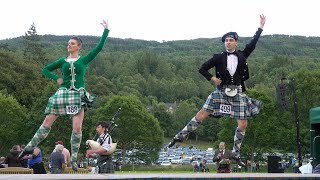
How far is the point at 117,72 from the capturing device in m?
191

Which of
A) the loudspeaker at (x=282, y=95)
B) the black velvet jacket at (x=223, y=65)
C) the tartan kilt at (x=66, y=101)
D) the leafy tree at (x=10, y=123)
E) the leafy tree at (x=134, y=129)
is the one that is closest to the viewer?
the black velvet jacket at (x=223, y=65)

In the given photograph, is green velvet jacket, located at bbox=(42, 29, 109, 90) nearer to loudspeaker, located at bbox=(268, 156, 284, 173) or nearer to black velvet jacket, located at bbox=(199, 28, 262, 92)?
black velvet jacket, located at bbox=(199, 28, 262, 92)

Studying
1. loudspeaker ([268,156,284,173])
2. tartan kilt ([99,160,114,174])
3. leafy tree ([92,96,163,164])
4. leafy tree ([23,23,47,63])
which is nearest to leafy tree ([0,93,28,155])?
leafy tree ([92,96,163,164])

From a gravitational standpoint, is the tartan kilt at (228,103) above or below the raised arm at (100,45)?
below

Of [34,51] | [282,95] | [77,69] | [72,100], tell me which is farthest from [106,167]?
[34,51]

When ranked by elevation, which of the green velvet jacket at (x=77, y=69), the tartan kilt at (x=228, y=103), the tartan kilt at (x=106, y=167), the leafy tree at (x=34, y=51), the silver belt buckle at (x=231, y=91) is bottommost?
the tartan kilt at (x=106, y=167)

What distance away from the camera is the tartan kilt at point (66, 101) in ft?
40.8

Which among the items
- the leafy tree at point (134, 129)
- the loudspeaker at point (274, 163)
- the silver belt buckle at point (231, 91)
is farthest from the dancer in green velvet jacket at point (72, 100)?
the leafy tree at point (134, 129)

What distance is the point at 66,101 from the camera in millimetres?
12430

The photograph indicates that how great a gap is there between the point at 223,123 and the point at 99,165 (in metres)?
53.8

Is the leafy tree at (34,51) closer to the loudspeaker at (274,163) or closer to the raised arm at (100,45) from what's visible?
the loudspeaker at (274,163)

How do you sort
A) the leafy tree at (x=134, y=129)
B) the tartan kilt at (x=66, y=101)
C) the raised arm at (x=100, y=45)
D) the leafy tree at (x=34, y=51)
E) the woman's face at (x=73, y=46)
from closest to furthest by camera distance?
the tartan kilt at (x=66, y=101) < the raised arm at (x=100, y=45) < the woman's face at (x=73, y=46) < the leafy tree at (x=134, y=129) < the leafy tree at (x=34, y=51)

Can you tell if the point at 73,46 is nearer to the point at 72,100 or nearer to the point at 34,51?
the point at 72,100

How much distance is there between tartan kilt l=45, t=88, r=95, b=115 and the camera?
12.4m
